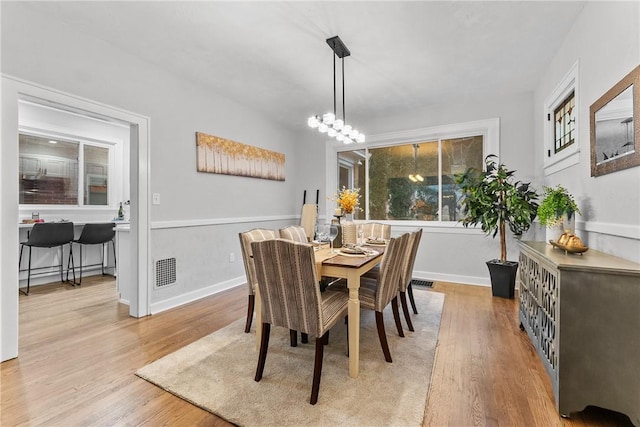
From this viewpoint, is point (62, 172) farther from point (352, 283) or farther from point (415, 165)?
point (415, 165)

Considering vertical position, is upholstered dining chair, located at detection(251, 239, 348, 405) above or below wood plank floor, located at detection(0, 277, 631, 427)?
above

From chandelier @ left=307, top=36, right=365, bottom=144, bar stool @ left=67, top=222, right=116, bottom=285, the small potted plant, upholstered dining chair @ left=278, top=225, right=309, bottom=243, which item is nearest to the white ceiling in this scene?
chandelier @ left=307, top=36, right=365, bottom=144

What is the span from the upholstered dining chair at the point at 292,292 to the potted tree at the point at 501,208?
99.7 inches

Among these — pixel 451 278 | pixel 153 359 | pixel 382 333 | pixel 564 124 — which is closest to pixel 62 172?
pixel 153 359

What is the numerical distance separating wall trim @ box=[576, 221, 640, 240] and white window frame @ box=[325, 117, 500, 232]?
1987 millimetres

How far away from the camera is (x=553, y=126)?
9.99ft

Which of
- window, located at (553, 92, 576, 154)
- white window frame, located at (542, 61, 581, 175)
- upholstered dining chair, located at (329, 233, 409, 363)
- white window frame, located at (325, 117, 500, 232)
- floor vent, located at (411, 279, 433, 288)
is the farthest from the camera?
floor vent, located at (411, 279, 433, 288)

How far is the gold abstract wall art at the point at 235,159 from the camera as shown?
3.59 meters

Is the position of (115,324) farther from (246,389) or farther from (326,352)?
(326,352)

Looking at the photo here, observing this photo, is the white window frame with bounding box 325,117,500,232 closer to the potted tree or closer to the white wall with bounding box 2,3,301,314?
the potted tree

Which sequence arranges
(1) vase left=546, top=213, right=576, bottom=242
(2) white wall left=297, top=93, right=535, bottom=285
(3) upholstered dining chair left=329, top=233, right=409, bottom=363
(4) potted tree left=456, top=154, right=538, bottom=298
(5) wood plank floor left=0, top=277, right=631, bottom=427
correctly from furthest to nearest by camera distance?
1. (2) white wall left=297, top=93, right=535, bottom=285
2. (4) potted tree left=456, top=154, right=538, bottom=298
3. (1) vase left=546, top=213, right=576, bottom=242
4. (3) upholstered dining chair left=329, top=233, right=409, bottom=363
5. (5) wood plank floor left=0, top=277, right=631, bottom=427

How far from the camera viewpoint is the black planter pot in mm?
3424

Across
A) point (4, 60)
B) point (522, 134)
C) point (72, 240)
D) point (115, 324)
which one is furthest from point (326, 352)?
point (72, 240)

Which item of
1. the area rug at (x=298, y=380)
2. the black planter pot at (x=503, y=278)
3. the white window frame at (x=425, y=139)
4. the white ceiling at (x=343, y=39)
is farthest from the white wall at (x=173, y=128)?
the black planter pot at (x=503, y=278)
